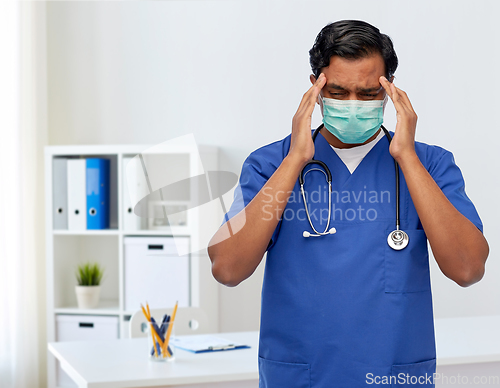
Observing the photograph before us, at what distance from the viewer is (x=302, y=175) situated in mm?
1213

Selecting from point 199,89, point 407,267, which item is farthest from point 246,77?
point 407,267

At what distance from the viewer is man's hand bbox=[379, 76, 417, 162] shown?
1125 millimetres

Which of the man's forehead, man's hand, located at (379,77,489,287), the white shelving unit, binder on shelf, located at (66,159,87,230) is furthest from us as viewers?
binder on shelf, located at (66,159,87,230)

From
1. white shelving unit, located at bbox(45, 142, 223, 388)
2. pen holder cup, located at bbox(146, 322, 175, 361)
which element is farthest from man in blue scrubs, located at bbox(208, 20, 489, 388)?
white shelving unit, located at bbox(45, 142, 223, 388)

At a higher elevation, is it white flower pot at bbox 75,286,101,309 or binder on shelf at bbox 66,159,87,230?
binder on shelf at bbox 66,159,87,230

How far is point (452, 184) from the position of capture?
1.17 meters

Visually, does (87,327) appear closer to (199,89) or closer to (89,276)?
(89,276)

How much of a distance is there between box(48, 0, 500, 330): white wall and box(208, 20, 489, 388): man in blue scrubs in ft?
5.84

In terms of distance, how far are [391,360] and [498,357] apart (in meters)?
0.97

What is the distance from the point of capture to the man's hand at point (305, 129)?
3.75ft

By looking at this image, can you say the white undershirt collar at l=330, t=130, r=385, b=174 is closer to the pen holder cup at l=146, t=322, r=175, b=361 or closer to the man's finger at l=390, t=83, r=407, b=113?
the man's finger at l=390, t=83, r=407, b=113

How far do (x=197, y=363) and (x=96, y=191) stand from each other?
4.84 feet

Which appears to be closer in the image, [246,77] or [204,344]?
[204,344]

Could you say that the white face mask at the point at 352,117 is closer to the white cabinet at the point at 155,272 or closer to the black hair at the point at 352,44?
the black hair at the point at 352,44
